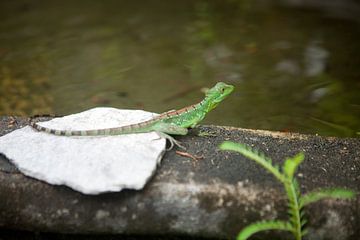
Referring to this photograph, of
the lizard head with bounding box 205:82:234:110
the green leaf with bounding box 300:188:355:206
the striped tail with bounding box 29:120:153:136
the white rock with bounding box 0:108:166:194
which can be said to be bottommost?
the green leaf with bounding box 300:188:355:206

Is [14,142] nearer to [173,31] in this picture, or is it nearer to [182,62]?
[182,62]

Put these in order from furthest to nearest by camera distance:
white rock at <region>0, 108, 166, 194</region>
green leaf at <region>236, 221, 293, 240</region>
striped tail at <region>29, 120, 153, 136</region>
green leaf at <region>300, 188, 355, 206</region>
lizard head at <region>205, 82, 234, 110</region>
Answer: lizard head at <region>205, 82, 234, 110</region>
striped tail at <region>29, 120, 153, 136</region>
white rock at <region>0, 108, 166, 194</region>
green leaf at <region>300, 188, 355, 206</region>
green leaf at <region>236, 221, 293, 240</region>

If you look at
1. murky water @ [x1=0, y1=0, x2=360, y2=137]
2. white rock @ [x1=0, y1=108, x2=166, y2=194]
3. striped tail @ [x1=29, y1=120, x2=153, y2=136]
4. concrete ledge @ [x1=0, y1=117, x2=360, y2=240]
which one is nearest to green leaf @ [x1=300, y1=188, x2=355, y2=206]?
concrete ledge @ [x1=0, y1=117, x2=360, y2=240]

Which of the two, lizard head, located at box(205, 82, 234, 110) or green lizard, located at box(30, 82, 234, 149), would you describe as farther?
lizard head, located at box(205, 82, 234, 110)

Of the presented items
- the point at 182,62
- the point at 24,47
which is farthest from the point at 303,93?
the point at 24,47

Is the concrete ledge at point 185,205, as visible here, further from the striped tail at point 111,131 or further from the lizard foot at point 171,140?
the striped tail at point 111,131

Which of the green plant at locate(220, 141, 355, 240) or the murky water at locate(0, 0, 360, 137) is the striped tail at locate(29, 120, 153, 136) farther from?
the murky water at locate(0, 0, 360, 137)
